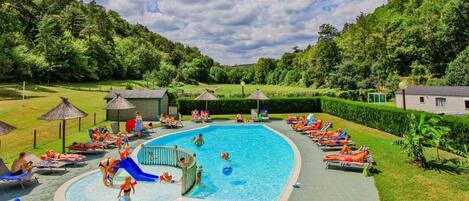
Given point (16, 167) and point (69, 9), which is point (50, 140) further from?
point (69, 9)

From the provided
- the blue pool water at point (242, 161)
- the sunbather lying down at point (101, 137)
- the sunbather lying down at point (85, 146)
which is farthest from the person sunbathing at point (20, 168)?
the sunbather lying down at point (101, 137)

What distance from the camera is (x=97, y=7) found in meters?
116

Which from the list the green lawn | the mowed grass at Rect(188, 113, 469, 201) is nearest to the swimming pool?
the mowed grass at Rect(188, 113, 469, 201)

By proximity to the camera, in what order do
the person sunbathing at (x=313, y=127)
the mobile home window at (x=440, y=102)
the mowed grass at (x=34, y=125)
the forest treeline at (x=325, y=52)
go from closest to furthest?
the mowed grass at (x=34, y=125) < the person sunbathing at (x=313, y=127) < the mobile home window at (x=440, y=102) < the forest treeline at (x=325, y=52)

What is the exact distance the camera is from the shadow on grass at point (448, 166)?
1149 centimetres

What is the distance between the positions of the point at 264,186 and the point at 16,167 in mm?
9003

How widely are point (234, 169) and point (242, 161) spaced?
5.02 ft

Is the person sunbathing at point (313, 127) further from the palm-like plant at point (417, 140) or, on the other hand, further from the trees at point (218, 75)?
the trees at point (218, 75)

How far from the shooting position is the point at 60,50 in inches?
2304

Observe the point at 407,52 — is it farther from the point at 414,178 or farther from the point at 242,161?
the point at 414,178

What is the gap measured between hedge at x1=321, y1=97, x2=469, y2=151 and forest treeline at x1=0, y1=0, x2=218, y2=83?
133 ft

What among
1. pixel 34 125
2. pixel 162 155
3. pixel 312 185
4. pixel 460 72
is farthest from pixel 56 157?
pixel 460 72

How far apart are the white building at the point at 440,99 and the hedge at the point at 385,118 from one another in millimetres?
8673

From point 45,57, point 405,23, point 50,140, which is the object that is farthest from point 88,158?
point 405,23
